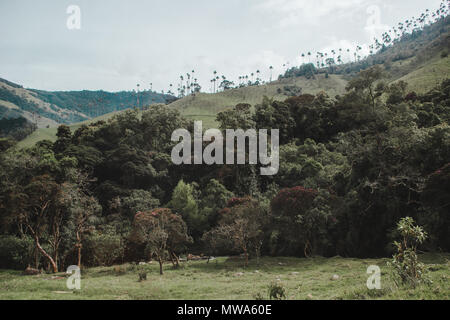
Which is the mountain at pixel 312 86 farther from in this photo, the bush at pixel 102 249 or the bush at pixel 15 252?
the bush at pixel 15 252

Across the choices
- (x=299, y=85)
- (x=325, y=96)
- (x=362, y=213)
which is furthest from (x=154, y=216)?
(x=299, y=85)

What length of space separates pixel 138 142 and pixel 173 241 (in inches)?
1005

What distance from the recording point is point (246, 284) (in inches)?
650

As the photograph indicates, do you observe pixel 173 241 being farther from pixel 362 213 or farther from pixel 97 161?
pixel 97 161

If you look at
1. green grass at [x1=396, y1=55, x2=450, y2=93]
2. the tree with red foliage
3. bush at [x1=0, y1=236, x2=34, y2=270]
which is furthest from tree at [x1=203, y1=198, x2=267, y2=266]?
green grass at [x1=396, y1=55, x2=450, y2=93]

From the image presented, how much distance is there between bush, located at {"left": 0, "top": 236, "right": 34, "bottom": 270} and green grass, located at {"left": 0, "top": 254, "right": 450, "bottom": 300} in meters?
2.88

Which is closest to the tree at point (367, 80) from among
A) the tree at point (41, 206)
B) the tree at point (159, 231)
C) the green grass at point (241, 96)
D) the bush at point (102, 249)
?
the tree at point (159, 231)

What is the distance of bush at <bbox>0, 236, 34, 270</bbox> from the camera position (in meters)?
27.4

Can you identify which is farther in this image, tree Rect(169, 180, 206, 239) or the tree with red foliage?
tree Rect(169, 180, 206, 239)

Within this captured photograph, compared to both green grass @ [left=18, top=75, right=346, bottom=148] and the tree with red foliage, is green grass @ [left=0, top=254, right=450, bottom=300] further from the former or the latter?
green grass @ [left=18, top=75, right=346, bottom=148]

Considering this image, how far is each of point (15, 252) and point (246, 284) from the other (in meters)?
22.6

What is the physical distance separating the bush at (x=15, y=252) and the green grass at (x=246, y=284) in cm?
288

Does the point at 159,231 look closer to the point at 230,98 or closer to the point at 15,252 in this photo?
the point at 15,252

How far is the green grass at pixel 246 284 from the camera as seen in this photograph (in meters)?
11.2
